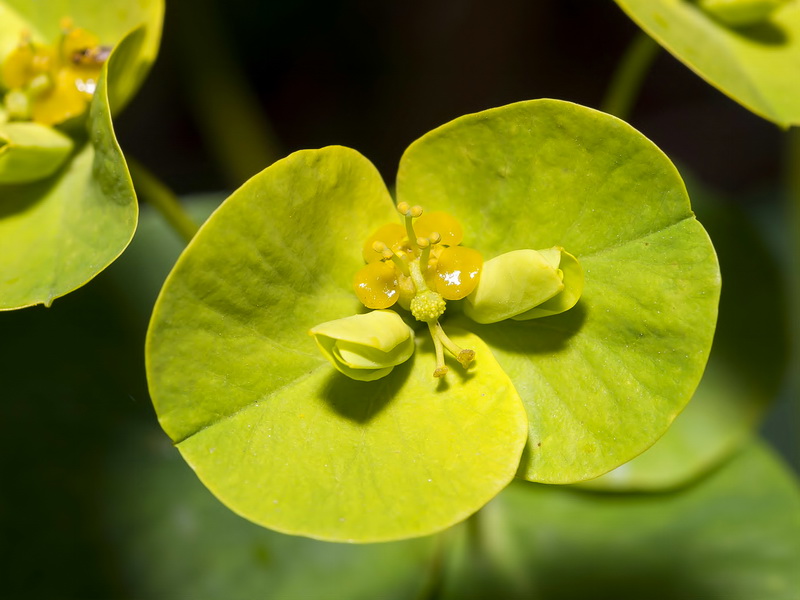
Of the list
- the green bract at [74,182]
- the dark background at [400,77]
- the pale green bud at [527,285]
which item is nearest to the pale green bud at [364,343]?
the pale green bud at [527,285]

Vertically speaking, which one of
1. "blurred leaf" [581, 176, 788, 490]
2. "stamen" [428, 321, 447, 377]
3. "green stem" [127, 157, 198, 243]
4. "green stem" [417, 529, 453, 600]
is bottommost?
"green stem" [417, 529, 453, 600]

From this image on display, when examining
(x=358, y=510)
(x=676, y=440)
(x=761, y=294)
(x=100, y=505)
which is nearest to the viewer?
(x=358, y=510)

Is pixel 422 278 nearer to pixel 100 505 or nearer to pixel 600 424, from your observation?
pixel 600 424

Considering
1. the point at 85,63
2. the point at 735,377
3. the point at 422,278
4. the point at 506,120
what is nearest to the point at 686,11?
the point at 506,120

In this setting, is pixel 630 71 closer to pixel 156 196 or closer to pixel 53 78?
pixel 156 196

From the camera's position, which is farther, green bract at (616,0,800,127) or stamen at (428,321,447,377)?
green bract at (616,0,800,127)

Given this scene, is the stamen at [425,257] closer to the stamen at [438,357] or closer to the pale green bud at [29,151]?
the stamen at [438,357]

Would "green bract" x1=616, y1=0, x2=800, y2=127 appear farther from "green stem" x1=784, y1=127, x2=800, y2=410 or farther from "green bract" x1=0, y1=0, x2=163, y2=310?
"green stem" x1=784, y1=127, x2=800, y2=410

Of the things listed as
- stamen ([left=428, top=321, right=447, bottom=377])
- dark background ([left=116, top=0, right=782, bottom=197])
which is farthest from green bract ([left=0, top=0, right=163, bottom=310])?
dark background ([left=116, top=0, right=782, bottom=197])
